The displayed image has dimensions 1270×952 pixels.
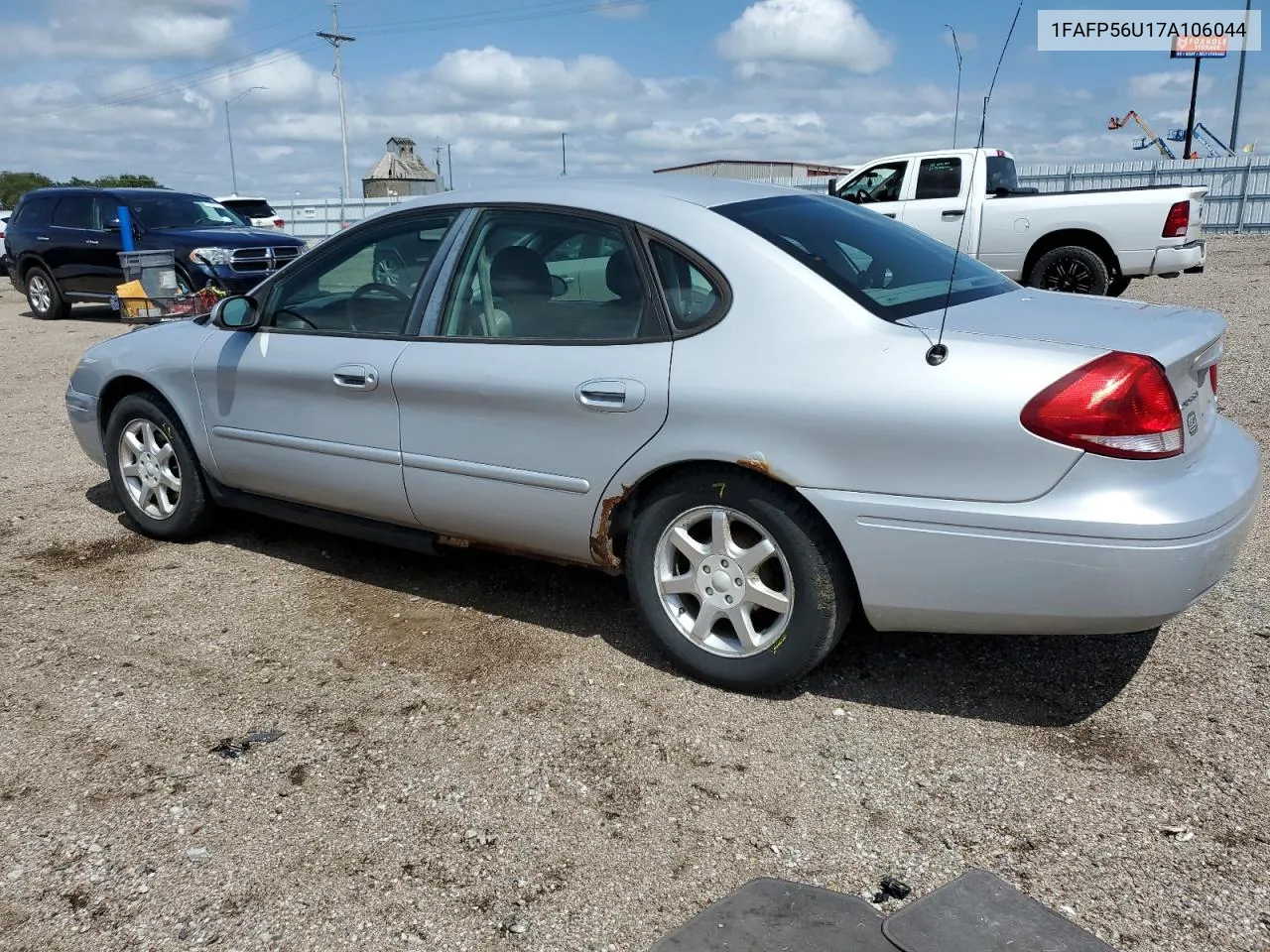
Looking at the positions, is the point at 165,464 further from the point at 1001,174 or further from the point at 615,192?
the point at 1001,174

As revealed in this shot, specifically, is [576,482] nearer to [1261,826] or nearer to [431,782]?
[431,782]

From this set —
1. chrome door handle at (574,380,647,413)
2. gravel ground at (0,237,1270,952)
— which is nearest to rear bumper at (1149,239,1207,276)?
gravel ground at (0,237,1270,952)

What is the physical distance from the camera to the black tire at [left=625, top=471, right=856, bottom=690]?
3.17 m

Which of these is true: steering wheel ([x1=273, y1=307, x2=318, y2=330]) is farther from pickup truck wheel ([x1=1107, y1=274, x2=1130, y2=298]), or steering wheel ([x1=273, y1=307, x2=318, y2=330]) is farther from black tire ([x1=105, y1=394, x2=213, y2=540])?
pickup truck wheel ([x1=1107, y1=274, x2=1130, y2=298])

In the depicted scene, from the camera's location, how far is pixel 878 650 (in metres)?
3.77

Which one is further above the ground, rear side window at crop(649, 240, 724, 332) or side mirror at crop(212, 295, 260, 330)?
rear side window at crop(649, 240, 724, 332)

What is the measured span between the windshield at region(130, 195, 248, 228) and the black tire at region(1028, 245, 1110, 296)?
10.6m

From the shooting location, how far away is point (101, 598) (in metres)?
4.44

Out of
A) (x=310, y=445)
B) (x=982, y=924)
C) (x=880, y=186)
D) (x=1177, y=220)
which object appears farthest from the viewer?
(x=880, y=186)

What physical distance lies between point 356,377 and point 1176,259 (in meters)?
9.85

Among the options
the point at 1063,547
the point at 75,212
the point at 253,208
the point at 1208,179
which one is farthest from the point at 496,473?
the point at 1208,179

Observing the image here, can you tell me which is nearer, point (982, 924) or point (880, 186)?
point (982, 924)

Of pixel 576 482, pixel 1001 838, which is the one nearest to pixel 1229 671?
pixel 1001 838

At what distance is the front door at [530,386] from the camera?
11.3 feet
